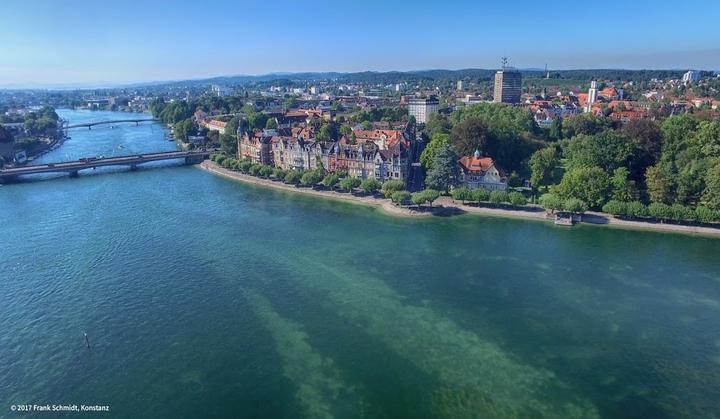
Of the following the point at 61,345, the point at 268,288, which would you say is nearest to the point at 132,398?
the point at 61,345

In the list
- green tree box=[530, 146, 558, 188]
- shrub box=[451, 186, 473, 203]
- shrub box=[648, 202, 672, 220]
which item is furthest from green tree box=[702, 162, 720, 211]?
shrub box=[451, 186, 473, 203]

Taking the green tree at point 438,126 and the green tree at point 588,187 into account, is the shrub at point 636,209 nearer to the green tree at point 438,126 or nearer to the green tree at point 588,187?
the green tree at point 588,187

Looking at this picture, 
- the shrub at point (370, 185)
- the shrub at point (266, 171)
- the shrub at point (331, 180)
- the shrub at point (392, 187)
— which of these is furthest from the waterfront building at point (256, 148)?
the shrub at point (392, 187)

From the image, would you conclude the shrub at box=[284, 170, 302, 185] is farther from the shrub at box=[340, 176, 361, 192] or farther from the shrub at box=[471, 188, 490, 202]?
the shrub at box=[471, 188, 490, 202]

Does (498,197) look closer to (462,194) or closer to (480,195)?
(480,195)

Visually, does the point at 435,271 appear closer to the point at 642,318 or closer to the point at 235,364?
the point at 642,318

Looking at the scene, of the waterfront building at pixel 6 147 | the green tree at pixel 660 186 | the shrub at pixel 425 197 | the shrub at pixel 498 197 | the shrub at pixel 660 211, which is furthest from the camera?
the waterfront building at pixel 6 147
